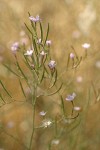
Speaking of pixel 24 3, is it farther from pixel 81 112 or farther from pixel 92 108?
pixel 81 112

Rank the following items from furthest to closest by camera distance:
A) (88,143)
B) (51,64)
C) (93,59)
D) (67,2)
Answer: (67,2) → (93,59) → (88,143) → (51,64)

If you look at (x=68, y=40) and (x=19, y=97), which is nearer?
(x=19, y=97)

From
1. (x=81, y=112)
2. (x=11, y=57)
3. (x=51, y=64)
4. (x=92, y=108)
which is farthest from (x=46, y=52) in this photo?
(x=11, y=57)

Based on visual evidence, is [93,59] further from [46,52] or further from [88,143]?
[46,52]

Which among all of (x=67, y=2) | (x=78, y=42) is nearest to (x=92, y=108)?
(x=78, y=42)

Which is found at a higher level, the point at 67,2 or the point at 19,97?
the point at 67,2

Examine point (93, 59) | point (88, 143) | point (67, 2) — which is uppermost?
point (67, 2)

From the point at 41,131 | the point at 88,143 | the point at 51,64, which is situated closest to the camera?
the point at 51,64
